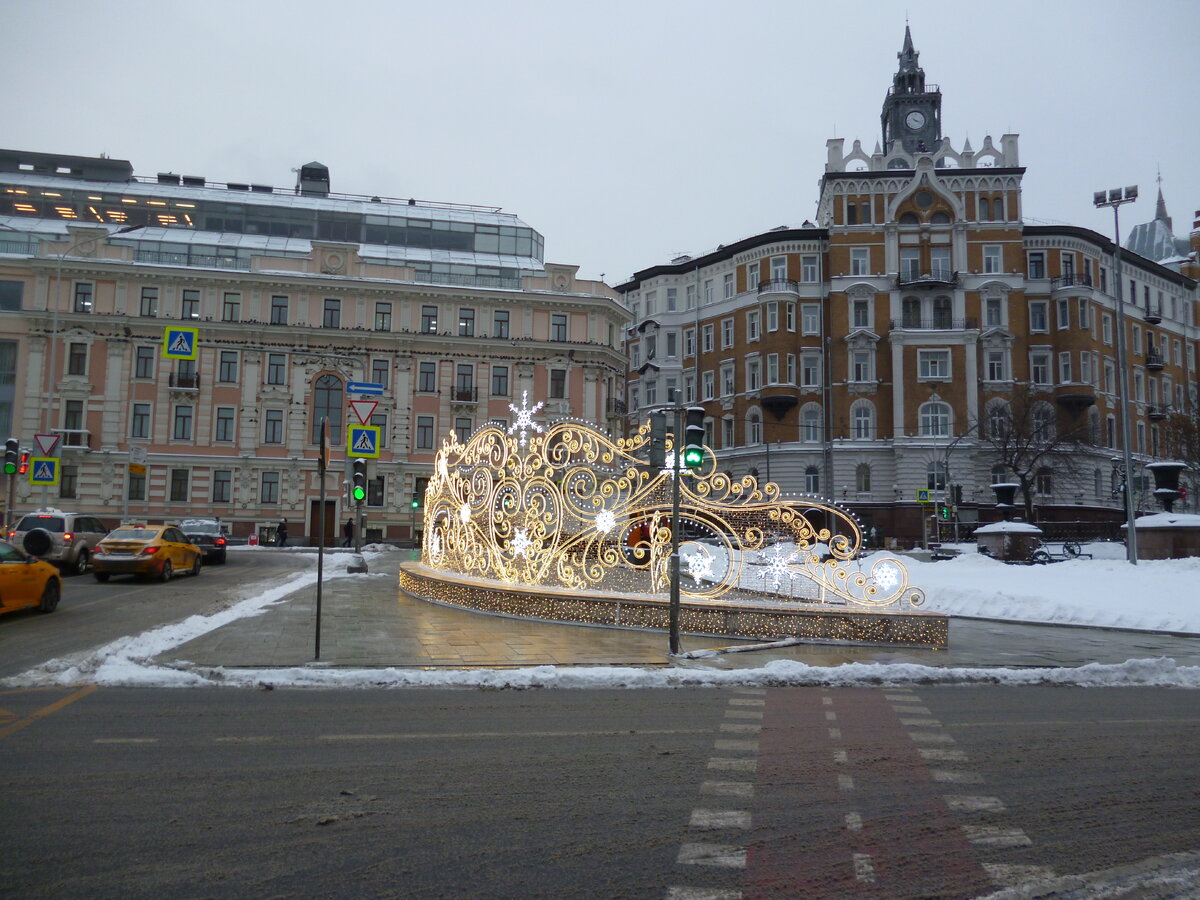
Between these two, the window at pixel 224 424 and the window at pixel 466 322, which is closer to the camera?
the window at pixel 224 424

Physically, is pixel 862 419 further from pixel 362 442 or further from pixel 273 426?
pixel 362 442

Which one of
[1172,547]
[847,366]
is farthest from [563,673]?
[847,366]

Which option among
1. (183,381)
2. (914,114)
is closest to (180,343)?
(183,381)

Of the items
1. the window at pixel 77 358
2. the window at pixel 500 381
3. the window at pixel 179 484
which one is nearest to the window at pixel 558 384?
the window at pixel 500 381

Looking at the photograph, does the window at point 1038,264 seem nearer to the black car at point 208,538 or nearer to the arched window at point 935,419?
the arched window at point 935,419

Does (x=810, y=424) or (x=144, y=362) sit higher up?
(x=144, y=362)

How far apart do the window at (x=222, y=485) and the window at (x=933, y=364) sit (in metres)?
40.8

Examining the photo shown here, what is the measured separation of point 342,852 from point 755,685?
6.36 m

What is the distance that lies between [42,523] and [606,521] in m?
18.3

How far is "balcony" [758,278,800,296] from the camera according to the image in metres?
59.4

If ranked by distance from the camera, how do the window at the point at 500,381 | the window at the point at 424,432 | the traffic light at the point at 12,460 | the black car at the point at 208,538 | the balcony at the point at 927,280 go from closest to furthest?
the traffic light at the point at 12,460
the black car at the point at 208,538
the window at the point at 424,432
the window at the point at 500,381
the balcony at the point at 927,280

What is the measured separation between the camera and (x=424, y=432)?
179 ft

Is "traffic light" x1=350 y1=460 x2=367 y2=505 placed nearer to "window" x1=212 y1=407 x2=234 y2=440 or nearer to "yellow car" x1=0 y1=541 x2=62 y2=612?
"yellow car" x1=0 y1=541 x2=62 y2=612

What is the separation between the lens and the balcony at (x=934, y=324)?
5688 centimetres
